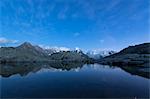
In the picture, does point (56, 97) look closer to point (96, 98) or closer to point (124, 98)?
point (96, 98)

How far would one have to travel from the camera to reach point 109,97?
29.1 m

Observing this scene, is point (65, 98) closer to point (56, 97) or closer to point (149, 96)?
point (56, 97)

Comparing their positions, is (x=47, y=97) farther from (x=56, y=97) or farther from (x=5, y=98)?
(x=5, y=98)

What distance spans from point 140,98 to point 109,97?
522 centimetres

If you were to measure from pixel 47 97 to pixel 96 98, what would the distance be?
8706 millimetres

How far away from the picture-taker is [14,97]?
94.7ft

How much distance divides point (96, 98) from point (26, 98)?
12.2 m

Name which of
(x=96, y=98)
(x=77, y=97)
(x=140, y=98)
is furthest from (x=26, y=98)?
(x=140, y=98)

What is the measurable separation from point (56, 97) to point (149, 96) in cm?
1674

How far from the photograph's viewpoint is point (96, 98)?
2859 cm

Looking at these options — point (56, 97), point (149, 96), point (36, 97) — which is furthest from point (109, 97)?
point (36, 97)

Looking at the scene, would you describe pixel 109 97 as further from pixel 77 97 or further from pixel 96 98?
pixel 77 97

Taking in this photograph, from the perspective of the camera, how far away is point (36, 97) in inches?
1138

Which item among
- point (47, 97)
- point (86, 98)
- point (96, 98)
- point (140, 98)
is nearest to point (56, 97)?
point (47, 97)
